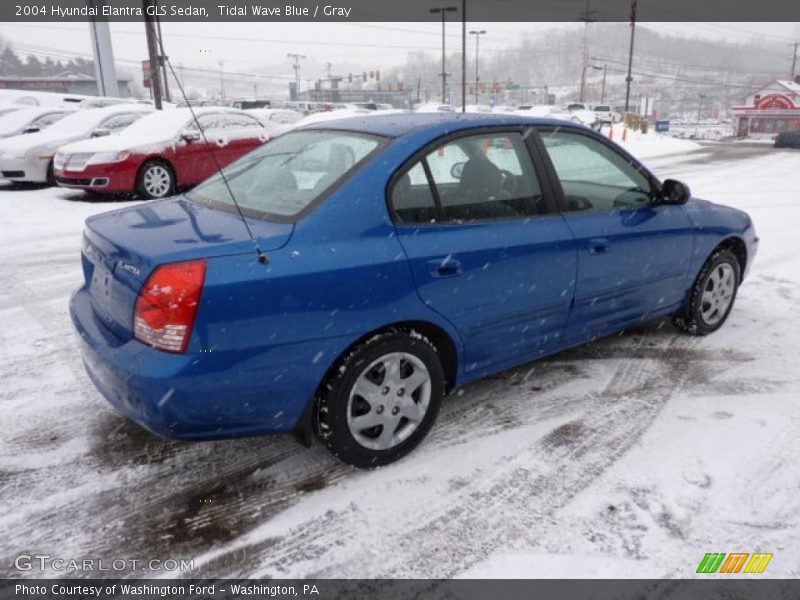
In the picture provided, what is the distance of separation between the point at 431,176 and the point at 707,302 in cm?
263

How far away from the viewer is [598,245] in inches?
135

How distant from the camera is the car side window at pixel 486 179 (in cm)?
301

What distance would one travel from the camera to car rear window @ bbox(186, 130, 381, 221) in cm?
280

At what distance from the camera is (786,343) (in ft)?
14.6

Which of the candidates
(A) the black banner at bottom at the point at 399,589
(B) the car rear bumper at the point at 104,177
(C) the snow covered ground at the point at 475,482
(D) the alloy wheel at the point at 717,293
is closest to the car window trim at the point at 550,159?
(C) the snow covered ground at the point at 475,482

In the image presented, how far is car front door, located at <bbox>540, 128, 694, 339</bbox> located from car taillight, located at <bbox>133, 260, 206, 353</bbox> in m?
2.00

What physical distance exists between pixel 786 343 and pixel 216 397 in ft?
13.3

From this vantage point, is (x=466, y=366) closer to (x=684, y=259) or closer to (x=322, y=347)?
(x=322, y=347)

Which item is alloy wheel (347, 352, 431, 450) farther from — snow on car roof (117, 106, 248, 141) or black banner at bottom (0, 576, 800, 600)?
snow on car roof (117, 106, 248, 141)

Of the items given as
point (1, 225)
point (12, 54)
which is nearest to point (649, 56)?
point (12, 54)

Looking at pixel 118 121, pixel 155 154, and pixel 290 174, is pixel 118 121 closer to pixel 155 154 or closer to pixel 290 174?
pixel 155 154

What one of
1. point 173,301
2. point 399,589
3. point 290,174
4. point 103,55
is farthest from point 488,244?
point 103,55

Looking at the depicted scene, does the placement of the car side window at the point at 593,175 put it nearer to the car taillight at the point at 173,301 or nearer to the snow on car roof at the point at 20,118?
the car taillight at the point at 173,301

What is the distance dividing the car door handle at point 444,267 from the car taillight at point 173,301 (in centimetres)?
100
